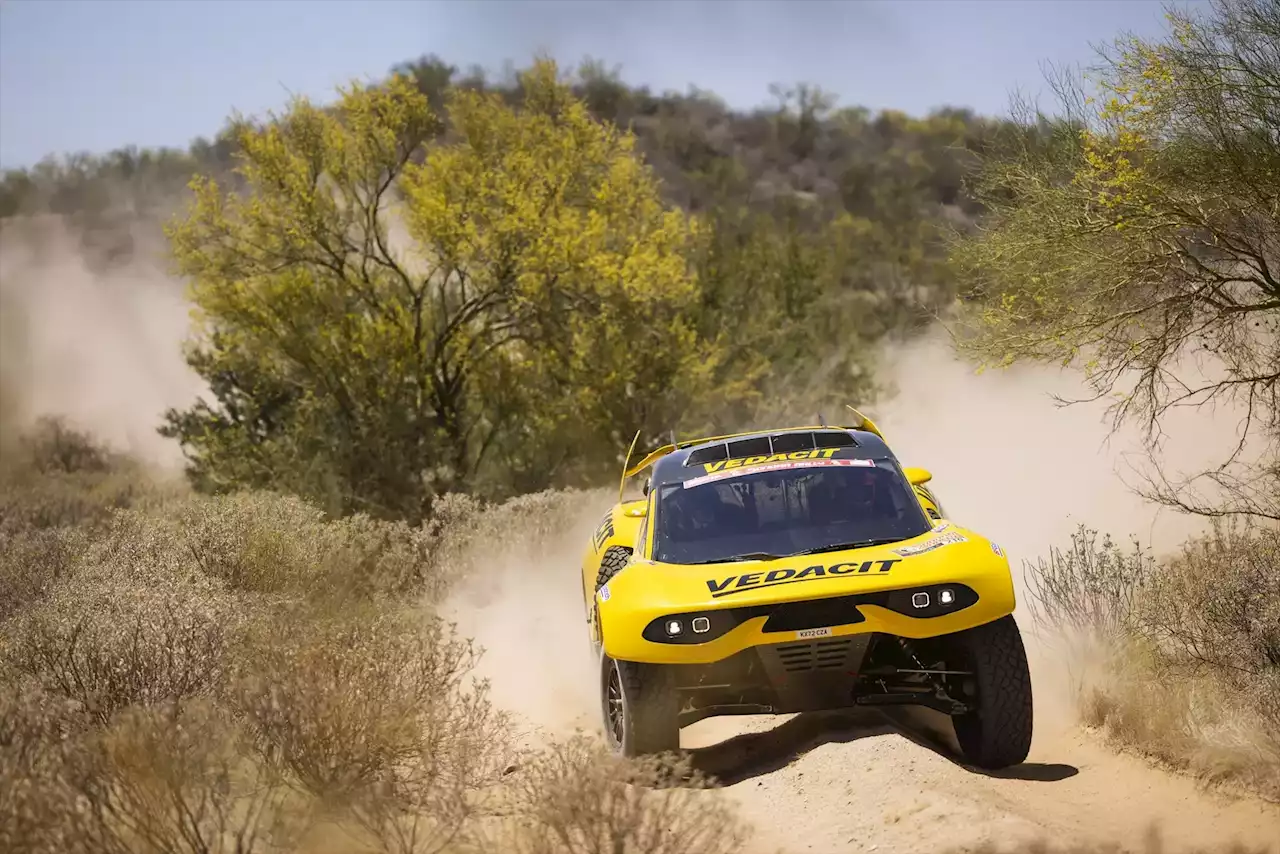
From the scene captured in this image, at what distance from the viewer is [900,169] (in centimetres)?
7206

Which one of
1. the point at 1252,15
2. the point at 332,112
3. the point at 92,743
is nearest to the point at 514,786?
the point at 92,743

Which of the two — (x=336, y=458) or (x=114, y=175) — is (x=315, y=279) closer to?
(x=336, y=458)

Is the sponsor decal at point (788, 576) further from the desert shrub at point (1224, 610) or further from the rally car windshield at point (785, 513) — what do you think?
the desert shrub at point (1224, 610)

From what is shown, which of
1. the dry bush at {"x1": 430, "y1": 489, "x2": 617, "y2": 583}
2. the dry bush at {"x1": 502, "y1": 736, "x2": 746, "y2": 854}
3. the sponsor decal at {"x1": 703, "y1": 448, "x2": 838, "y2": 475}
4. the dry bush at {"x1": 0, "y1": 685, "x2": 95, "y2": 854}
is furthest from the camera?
the dry bush at {"x1": 430, "y1": 489, "x2": 617, "y2": 583}

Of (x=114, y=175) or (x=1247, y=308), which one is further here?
(x=114, y=175)

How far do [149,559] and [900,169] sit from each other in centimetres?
6466

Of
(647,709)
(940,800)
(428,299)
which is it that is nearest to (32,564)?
(647,709)

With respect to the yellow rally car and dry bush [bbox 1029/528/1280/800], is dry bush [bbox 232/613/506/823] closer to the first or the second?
the yellow rally car

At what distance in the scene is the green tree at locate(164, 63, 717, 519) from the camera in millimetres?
25766

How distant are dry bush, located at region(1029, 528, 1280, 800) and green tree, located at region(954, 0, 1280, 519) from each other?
40.4 inches

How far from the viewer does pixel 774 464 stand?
29.3 ft

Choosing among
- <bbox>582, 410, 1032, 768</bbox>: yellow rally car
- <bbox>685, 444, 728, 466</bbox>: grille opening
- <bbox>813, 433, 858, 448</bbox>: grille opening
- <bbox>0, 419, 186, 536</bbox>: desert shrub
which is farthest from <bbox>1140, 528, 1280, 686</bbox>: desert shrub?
<bbox>0, 419, 186, 536</bbox>: desert shrub

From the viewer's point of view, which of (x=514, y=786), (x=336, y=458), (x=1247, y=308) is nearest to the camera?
(x=514, y=786)

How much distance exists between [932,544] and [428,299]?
68.1ft
